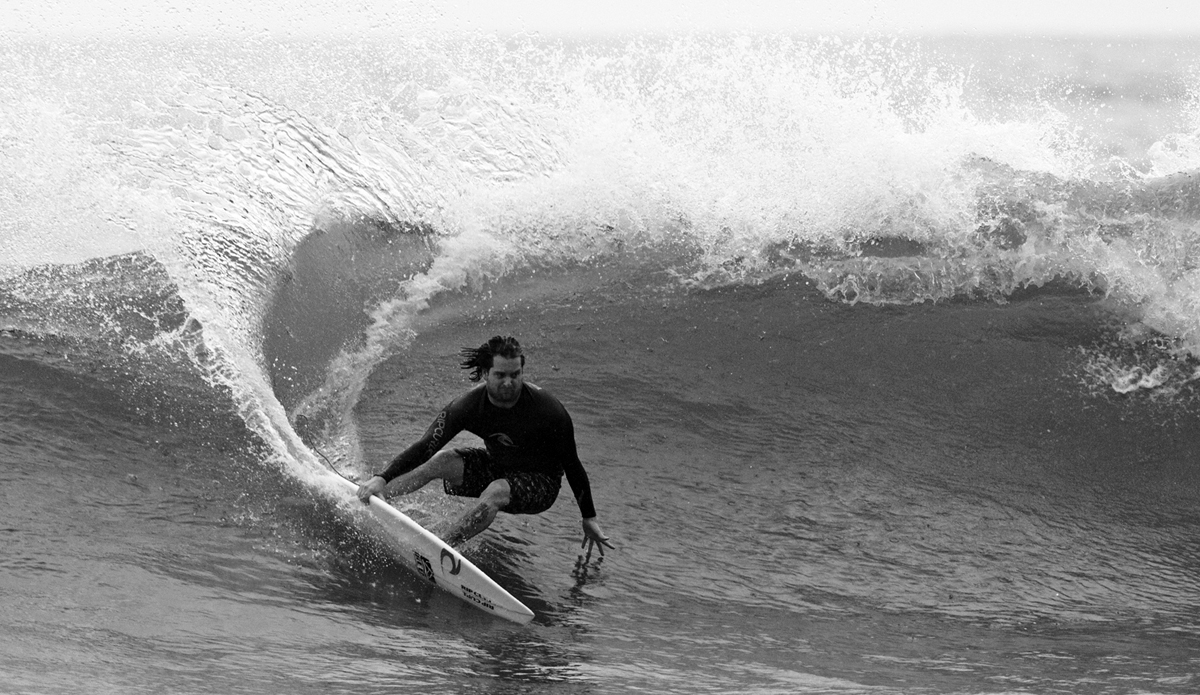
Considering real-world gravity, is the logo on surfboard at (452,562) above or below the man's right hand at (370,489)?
below

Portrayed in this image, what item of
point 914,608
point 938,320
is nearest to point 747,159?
point 938,320

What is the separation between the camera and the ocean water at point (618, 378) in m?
5.70

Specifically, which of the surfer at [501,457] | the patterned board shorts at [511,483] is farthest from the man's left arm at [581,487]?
the patterned board shorts at [511,483]

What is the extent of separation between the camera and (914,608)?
248 inches

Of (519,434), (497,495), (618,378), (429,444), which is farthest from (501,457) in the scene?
(618,378)

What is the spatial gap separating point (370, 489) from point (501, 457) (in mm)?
715

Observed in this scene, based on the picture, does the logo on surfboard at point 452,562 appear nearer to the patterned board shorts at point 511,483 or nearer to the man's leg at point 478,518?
the man's leg at point 478,518

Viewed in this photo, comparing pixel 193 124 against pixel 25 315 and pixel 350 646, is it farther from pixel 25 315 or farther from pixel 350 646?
pixel 350 646

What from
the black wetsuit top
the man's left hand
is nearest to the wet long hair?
the black wetsuit top

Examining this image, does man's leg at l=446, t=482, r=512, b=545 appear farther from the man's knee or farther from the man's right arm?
the man's right arm

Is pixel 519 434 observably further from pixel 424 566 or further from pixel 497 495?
pixel 424 566

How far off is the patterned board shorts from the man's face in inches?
17.0

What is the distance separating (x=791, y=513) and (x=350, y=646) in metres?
2.91

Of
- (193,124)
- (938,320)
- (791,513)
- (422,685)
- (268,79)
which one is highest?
(268,79)
